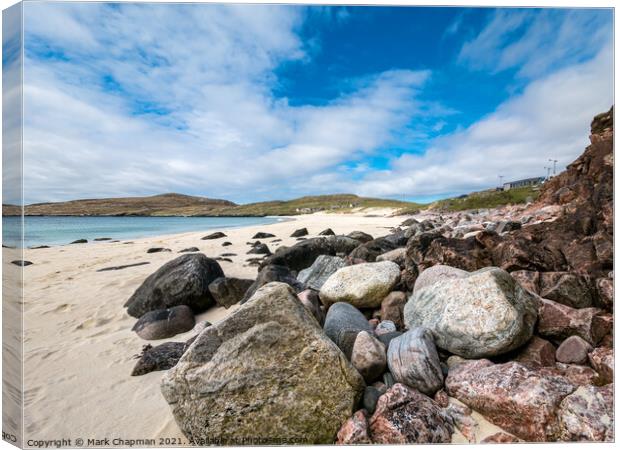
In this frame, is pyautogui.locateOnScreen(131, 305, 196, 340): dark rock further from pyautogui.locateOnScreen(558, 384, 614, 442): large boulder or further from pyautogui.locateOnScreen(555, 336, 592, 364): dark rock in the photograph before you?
pyautogui.locateOnScreen(555, 336, 592, 364): dark rock

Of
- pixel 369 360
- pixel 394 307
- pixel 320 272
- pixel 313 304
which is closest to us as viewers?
pixel 369 360

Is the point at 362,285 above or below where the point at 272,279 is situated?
above

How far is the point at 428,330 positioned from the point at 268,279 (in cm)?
323

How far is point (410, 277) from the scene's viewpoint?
15.0 feet

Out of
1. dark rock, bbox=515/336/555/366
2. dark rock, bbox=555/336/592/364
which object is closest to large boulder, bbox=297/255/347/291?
dark rock, bbox=515/336/555/366

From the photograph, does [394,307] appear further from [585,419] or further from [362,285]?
[585,419]

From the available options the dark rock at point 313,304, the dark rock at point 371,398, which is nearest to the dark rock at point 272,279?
the dark rock at point 313,304

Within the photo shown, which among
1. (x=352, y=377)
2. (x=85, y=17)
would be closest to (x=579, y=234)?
(x=352, y=377)

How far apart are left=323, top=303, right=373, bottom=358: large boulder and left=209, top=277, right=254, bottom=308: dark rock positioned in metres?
2.36

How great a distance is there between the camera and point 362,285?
4.39 metres

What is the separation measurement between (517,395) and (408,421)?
888 mm

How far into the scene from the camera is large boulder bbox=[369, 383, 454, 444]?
219 centimetres

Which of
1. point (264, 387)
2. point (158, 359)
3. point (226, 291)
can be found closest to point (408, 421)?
point (264, 387)

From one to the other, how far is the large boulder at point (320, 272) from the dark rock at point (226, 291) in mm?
1264
